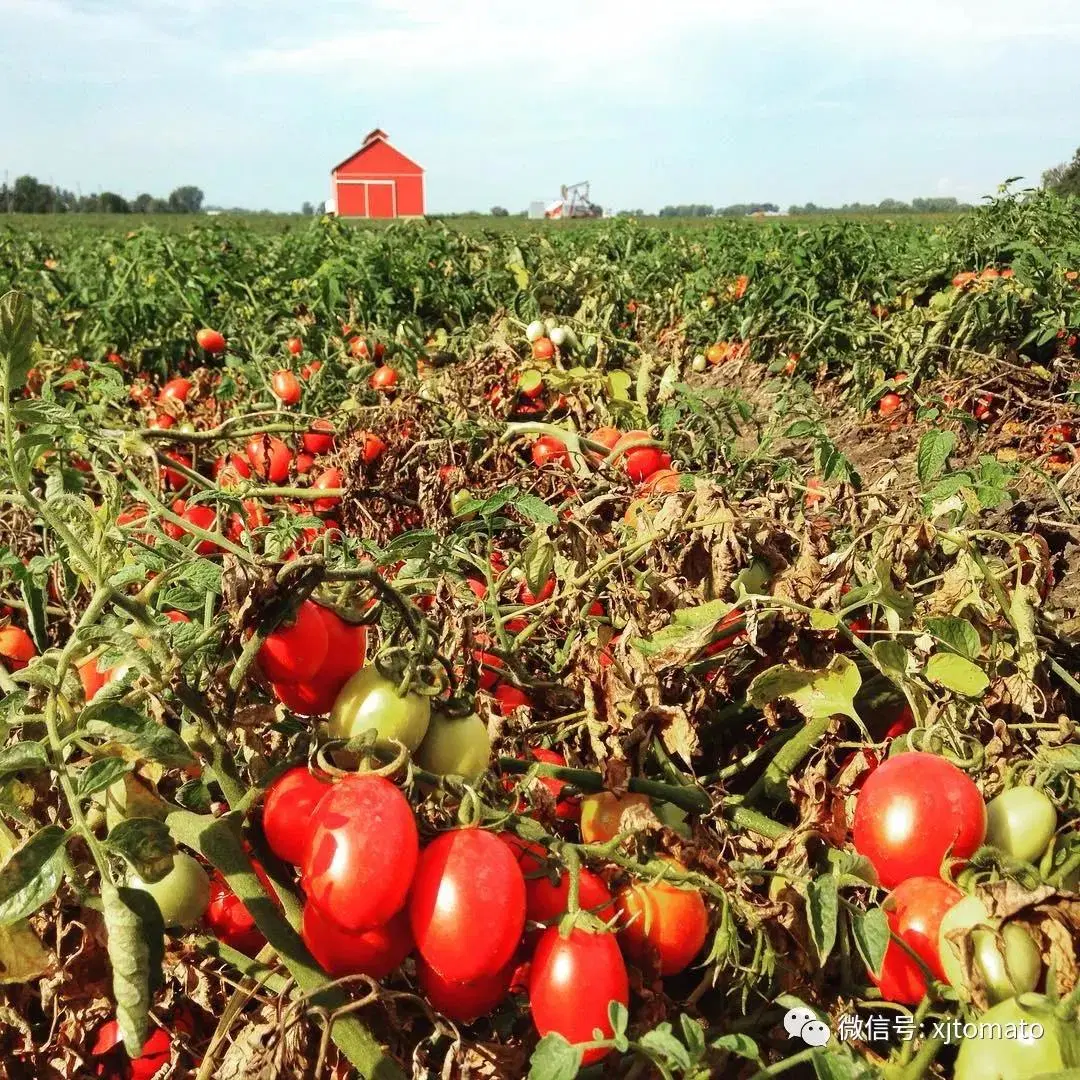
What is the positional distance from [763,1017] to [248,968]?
55cm

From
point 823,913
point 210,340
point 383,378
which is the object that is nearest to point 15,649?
point 823,913

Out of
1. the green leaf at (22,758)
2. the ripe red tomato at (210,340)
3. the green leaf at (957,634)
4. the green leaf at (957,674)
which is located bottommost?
the green leaf at (957,674)

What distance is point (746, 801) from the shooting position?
4.49 ft

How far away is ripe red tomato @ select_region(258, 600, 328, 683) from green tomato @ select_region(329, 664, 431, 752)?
45 mm

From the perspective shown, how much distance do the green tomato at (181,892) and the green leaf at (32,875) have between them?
0.13 metres

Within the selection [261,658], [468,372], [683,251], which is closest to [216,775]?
[261,658]

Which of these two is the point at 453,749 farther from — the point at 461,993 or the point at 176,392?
the point at 176,392

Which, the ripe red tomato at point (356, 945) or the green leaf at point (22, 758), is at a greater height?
the green leaf at point (22, 758)

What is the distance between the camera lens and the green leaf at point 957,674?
4.19 ft

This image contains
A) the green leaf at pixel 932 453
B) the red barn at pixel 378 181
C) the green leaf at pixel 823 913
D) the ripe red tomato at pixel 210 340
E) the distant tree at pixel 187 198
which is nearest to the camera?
the green leaf at pixel 823 913

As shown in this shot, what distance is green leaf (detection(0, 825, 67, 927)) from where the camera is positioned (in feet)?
2.63

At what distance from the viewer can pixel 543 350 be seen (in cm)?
Answer: 357

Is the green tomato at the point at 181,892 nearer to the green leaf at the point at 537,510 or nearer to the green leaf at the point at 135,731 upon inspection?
the green leaf at the point at 135,731

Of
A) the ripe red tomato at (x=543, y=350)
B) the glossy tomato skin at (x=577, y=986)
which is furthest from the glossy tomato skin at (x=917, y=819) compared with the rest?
the ripe red tomato at (x=543, y=350)
